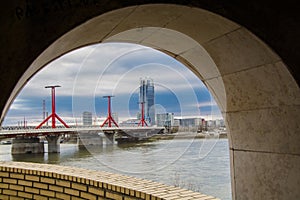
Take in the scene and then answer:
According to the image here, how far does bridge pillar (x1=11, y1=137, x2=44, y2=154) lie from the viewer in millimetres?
29859

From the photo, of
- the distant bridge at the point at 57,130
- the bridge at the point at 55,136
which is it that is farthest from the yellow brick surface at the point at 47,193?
the bridge at the point at 55,136

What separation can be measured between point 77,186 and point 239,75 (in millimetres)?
2287

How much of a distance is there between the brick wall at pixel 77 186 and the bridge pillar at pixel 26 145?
2708 centimetres

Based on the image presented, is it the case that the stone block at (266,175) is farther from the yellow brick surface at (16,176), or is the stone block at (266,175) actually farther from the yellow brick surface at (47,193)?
the yellow brick surface at (16,176)

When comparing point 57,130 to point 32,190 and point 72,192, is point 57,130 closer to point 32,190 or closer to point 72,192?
point 32,190

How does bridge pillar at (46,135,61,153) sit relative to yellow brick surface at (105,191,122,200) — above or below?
below

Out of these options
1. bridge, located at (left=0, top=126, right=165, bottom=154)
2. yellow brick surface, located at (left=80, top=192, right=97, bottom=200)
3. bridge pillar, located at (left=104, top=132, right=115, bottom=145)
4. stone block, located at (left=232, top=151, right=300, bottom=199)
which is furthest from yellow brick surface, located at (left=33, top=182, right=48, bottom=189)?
bridge pillar, located at (left=104, top=132, right=115, bottom=145)

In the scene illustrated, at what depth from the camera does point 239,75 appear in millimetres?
2408

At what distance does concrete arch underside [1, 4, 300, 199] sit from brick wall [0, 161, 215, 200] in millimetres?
728

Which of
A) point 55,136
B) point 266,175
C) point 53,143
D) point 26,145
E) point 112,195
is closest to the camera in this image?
point 266,175

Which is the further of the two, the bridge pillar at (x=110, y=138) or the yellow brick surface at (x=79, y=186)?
the bridge pillar at (x=110, y=138)

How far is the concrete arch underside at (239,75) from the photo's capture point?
1973mm

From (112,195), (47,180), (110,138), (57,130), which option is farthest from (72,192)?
(110,138)

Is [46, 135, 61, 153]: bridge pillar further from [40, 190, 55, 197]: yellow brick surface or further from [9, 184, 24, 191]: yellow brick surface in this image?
[40, 190, 55, 197]: yellow brick surface
